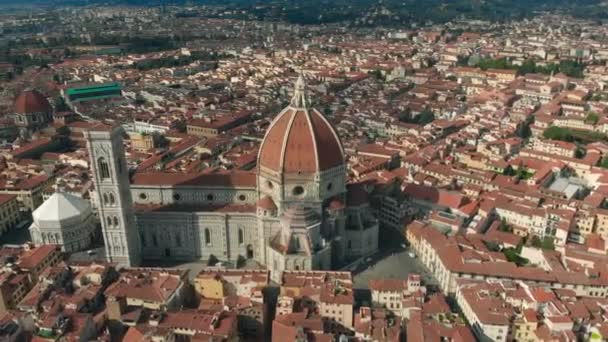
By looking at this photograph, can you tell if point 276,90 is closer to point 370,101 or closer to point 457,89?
point 370,101

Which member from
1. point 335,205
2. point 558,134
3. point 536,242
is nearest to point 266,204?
point 335,205

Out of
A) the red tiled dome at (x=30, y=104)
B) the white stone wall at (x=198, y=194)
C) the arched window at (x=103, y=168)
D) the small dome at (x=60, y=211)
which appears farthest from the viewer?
the red tiled dome at (x=30, y=104)

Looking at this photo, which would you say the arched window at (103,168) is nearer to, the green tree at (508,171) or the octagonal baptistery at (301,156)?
the octagonal baptistery at (301,156)

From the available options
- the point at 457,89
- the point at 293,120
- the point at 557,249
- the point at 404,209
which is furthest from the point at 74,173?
the point at 457,89

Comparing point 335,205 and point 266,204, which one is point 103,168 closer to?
point 266,204

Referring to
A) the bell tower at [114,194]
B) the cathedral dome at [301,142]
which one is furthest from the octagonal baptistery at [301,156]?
the bell tower at [114,194]

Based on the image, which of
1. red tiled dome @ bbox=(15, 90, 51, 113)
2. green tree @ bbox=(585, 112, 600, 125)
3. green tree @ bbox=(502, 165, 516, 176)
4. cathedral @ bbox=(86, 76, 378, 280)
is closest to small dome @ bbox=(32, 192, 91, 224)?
cathedral @ bbox=(86, 76, 378, 280)
